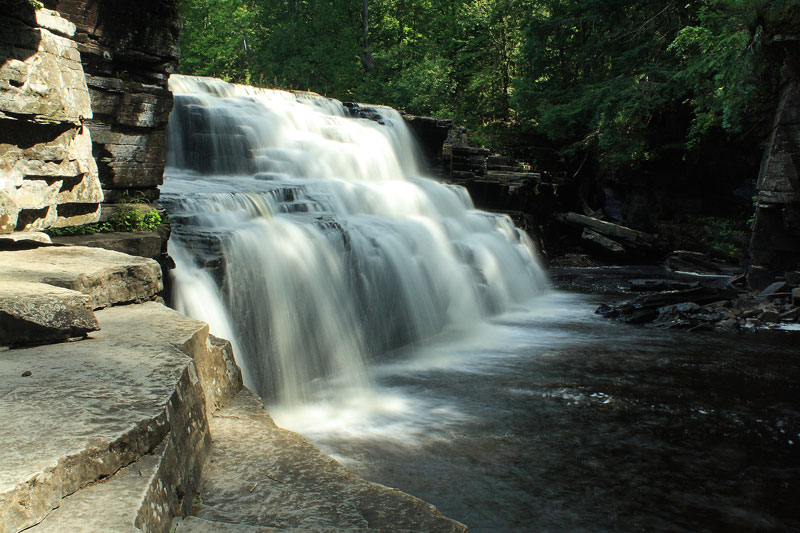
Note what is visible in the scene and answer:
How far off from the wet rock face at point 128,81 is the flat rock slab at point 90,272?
3149 mm

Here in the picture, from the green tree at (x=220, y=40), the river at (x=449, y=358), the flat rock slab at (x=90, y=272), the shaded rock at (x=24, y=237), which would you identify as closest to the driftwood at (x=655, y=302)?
the river at (x=449, y=358)

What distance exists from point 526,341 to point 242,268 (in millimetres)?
4244

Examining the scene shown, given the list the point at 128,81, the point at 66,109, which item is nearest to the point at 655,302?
the point at 128,81

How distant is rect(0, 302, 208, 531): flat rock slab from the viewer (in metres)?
1.76

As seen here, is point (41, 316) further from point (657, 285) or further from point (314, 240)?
point (657, 285)

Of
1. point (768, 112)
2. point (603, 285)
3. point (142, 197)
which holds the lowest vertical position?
point (603, 285)

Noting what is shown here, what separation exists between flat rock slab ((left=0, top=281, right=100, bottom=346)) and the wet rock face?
183 inches

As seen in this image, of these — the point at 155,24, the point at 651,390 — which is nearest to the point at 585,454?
the point at 651,390

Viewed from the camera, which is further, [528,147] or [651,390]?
[528,147]

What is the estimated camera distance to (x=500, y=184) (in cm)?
1670

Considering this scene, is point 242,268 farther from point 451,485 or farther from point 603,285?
point 603,285

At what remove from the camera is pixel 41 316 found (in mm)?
2902

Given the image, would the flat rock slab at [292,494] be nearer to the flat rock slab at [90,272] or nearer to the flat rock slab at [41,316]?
the flat rock slab at [41,316]

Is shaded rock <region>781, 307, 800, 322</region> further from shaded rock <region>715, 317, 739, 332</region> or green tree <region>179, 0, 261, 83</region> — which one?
green tree <region>179, 0, 261, 83</region>
